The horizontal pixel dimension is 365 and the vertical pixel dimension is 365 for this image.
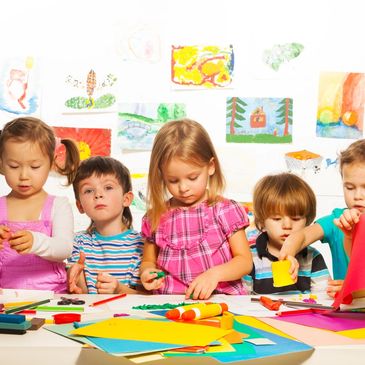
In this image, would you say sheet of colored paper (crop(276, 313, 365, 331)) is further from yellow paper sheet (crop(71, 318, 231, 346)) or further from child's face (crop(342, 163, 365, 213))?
child's face (crop(342, 163, 365, 213))

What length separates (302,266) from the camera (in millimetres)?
1523

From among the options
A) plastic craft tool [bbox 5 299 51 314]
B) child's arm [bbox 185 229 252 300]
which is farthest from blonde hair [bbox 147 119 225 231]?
plastic craft tool [bbox 5 299 51 314]

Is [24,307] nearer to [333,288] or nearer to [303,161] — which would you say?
[333,288]

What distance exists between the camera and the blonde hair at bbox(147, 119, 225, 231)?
1.39 metres

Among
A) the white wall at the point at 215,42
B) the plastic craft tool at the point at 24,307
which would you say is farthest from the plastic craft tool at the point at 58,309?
the white wall at the point at 215,42

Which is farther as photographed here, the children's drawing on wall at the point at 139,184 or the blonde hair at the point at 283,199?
the children's drawing on wall at the point at 139,184

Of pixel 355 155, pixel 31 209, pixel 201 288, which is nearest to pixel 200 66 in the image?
pixel 355 155

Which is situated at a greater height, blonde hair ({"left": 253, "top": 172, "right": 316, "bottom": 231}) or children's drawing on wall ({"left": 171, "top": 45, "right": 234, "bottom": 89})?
children's drawing on wall ({"left": 171, "top": 45, "right": 234, "bottom": 89})

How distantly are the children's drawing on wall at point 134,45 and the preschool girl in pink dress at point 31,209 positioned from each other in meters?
0.94

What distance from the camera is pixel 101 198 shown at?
1535mm

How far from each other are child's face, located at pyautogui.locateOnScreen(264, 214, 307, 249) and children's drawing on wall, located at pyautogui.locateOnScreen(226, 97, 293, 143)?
77cm

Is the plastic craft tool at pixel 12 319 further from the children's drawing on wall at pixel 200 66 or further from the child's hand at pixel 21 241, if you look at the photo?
the children's drawing on wall at pixel 200 66

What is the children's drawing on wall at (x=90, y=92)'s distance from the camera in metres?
2.26

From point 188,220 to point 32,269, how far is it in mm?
368
